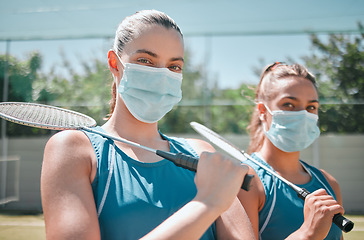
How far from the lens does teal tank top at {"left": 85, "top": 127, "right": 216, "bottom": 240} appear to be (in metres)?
1.16

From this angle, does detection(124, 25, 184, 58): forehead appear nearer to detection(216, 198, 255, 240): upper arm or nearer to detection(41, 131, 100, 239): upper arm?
detection(41, 131, 100, 239): upper arm

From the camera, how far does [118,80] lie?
4.95 ft

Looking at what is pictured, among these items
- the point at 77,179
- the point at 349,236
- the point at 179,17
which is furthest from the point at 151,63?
the point at 179,17

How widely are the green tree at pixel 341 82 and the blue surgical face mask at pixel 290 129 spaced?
526cm

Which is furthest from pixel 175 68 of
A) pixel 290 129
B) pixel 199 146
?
pixel 290 129

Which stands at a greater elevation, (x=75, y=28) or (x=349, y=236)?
(x=75, y=28)

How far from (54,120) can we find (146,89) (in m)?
0.43

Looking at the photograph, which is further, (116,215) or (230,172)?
(116,215)

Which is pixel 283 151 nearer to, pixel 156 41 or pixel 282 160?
pixel 282 160

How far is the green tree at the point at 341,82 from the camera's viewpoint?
7.24 metres

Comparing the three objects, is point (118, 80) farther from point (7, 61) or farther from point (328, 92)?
point (7, 61)

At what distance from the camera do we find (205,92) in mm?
7512

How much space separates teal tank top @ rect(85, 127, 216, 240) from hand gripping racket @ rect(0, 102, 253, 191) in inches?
3.0

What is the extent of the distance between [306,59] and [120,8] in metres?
4.15
